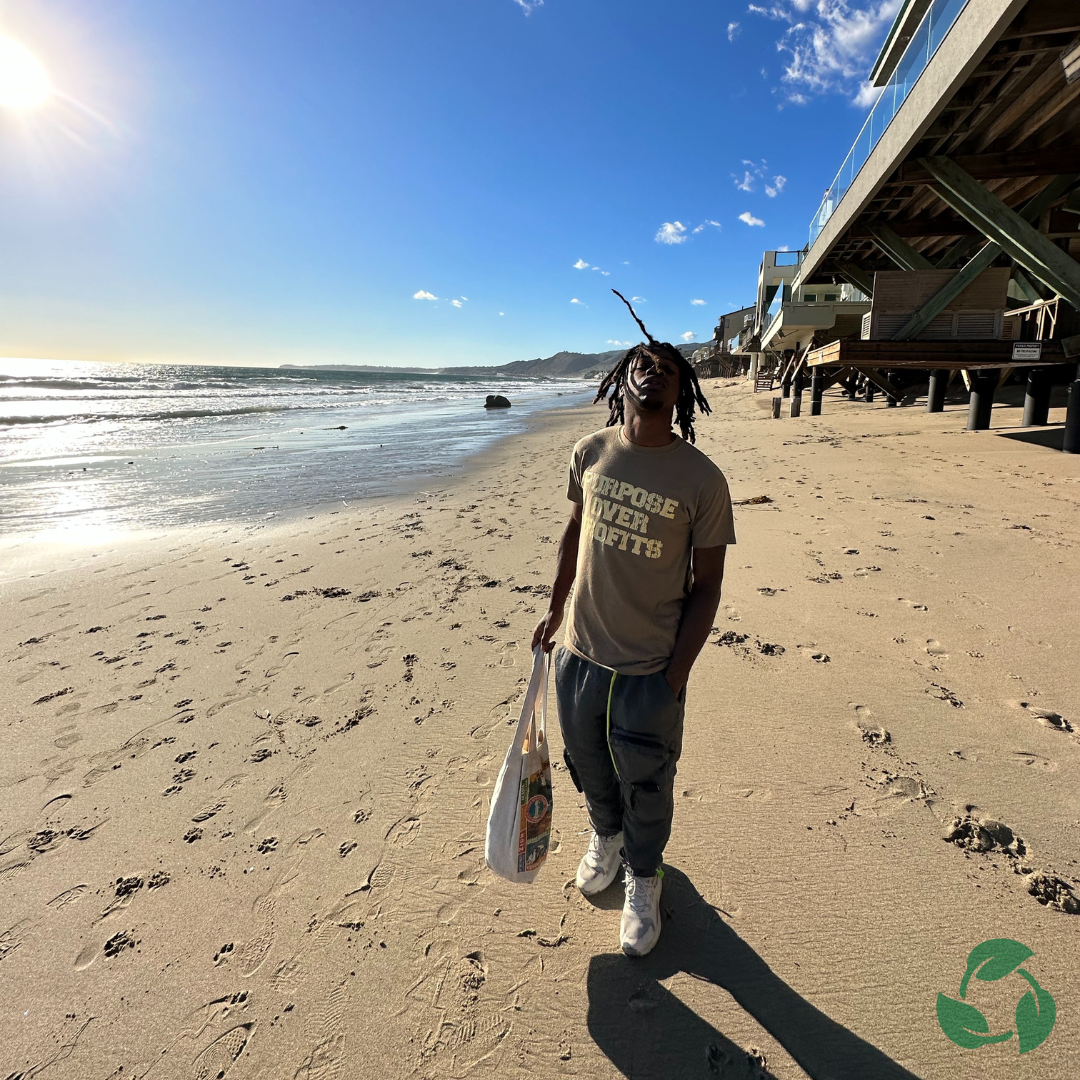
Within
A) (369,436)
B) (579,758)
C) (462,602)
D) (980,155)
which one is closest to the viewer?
(579,758)

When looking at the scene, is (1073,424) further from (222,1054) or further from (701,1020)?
(222,1054)

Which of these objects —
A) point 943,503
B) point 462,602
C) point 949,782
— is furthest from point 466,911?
point 943,503

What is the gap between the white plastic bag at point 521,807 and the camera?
1.99 meters

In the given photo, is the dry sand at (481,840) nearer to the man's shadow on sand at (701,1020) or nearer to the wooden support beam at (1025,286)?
the man's shadow on sand at (701,1020)

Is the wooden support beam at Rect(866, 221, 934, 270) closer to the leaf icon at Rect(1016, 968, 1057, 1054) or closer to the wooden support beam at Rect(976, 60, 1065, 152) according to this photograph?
the wooden support beam at Rect(976, 60, 1065, 152)

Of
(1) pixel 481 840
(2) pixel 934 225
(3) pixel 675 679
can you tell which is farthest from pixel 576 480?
(2) pixel 934 225

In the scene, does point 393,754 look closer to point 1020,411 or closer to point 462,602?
point 462,602

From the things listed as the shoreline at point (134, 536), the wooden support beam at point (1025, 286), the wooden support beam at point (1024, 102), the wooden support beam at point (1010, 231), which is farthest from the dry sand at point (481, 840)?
the wooden support beam at point (1025, 286)

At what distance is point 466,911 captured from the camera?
6.98ft

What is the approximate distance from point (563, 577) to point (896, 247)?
48.0ft

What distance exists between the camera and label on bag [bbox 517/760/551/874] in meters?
2.00

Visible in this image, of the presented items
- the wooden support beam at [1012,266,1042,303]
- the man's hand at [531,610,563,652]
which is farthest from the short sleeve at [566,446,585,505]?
the wooden support beam at [1012,266,1042,303]

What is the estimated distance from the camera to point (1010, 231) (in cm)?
880

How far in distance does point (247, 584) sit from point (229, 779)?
2902mm
